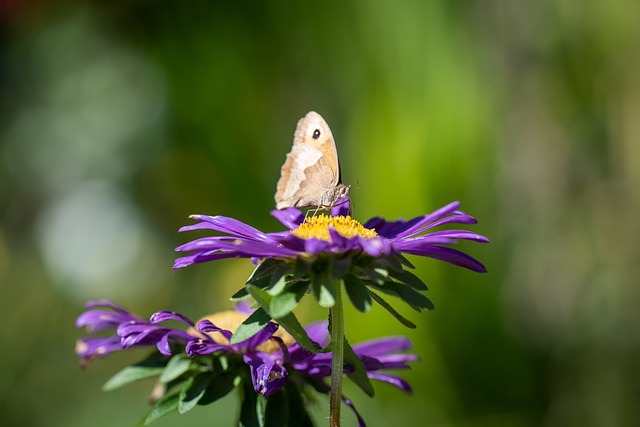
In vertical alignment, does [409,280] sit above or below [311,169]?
below

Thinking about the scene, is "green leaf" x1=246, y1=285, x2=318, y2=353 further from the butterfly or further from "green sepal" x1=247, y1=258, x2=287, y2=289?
the butterfly

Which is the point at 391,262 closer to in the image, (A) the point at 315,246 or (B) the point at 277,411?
(A) the point at 315,246

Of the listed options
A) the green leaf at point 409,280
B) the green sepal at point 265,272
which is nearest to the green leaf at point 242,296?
the green sepal at point 265,272

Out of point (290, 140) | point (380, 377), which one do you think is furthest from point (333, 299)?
point (290, 140)

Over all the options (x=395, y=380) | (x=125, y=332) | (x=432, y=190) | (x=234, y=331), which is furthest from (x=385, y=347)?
(x=432, y=190)

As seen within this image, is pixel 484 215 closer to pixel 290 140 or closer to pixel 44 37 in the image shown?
pixel 290 140

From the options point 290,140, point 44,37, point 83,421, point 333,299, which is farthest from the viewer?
point 44,37
